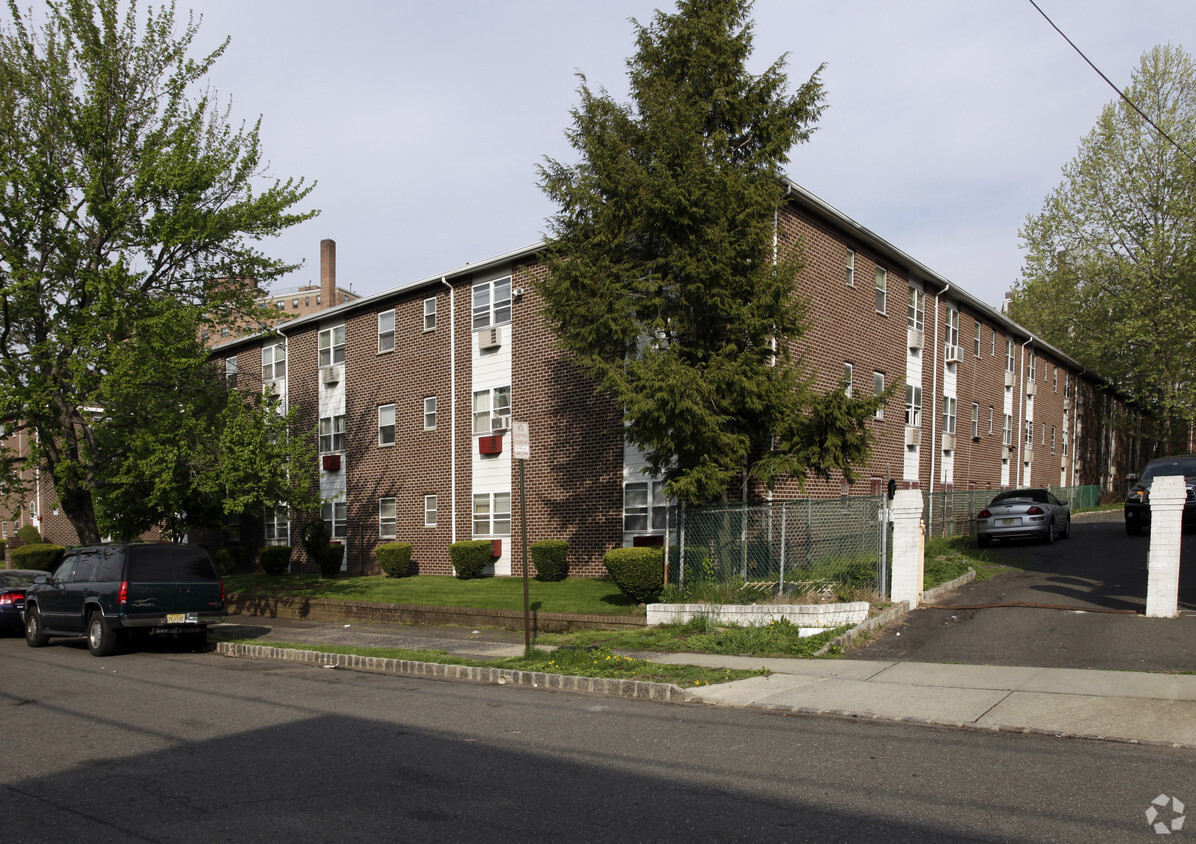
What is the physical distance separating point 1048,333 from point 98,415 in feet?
156

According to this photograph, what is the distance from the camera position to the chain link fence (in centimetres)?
1388

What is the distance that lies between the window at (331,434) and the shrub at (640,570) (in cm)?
1733

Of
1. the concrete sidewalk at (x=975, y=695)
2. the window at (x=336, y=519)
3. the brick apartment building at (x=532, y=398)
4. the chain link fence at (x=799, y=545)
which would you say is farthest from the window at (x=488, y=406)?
the concrete sidewalk at (x=975, y=695)

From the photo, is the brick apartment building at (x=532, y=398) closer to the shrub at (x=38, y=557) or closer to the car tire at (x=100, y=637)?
the shrub at (x=38, y=557)

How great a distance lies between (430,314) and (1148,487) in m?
19.5

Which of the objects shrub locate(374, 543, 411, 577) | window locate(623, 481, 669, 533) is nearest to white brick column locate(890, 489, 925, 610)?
window locate(623, 481, 669, 533)

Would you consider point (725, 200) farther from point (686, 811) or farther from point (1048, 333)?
point (1048, 333)

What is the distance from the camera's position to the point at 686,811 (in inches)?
217

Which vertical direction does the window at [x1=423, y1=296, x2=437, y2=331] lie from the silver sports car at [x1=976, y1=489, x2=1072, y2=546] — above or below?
above

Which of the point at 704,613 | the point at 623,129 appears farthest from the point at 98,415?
the point at 704,613

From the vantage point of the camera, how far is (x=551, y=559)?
21562 millimetres

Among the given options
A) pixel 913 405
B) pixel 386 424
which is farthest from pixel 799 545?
pixel 386 424

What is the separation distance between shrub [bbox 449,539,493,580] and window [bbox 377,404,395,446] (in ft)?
18.8

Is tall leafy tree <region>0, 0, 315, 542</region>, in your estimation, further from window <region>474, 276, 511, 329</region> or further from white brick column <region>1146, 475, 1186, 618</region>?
white brick column <region>1146, 475, 1186, 618</region>
